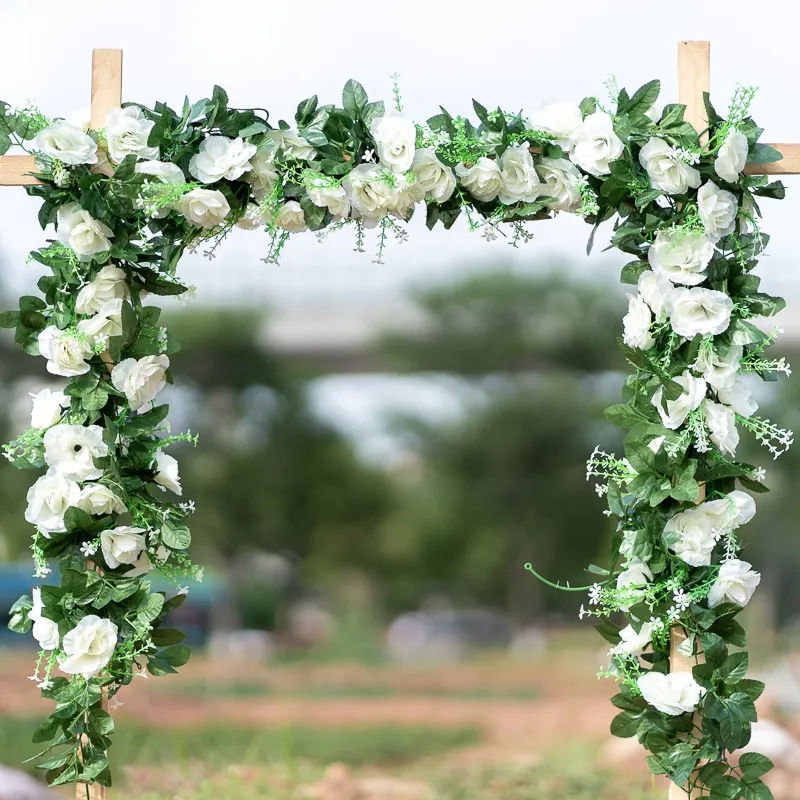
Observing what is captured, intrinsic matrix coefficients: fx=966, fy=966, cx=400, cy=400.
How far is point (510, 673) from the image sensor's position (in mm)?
7707

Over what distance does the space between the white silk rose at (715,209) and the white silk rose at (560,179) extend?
203 millimetres

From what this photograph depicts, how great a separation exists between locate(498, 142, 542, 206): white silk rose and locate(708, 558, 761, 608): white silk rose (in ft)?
2.27

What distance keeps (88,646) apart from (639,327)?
1.04m

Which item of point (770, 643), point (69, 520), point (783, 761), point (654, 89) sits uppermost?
point (654, 89)

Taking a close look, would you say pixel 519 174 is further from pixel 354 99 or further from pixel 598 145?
pixel 354 99

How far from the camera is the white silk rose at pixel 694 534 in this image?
5.07 feet

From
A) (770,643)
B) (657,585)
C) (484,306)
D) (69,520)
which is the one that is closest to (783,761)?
(657,585)

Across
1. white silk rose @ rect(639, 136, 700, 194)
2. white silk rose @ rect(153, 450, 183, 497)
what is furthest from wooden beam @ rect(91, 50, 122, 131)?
white silk rose @ rect(639, 136, 700, 194)

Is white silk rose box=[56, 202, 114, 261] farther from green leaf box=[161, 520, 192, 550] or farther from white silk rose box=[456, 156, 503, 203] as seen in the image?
white silk rose box=[456, 156, 503, 203]

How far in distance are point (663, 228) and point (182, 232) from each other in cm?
82

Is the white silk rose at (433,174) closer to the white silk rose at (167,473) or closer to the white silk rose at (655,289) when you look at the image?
the white silk rose at (655,289)

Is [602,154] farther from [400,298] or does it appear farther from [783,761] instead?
[400,298]

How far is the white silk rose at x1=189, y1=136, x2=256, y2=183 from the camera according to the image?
1.61 meters

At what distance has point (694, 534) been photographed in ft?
5.07
